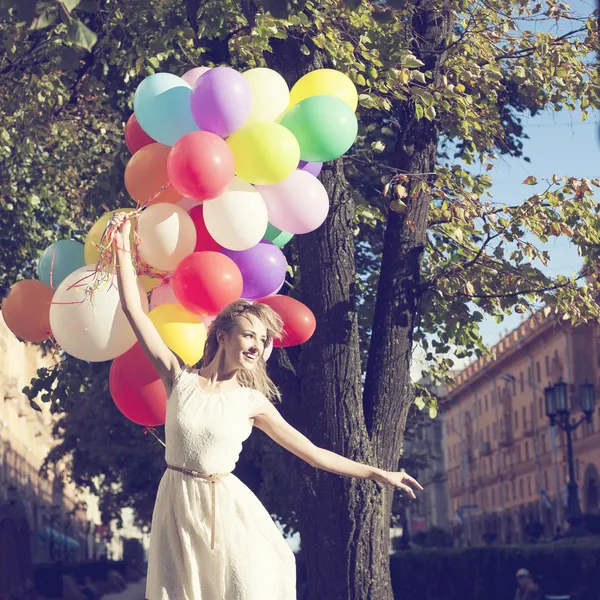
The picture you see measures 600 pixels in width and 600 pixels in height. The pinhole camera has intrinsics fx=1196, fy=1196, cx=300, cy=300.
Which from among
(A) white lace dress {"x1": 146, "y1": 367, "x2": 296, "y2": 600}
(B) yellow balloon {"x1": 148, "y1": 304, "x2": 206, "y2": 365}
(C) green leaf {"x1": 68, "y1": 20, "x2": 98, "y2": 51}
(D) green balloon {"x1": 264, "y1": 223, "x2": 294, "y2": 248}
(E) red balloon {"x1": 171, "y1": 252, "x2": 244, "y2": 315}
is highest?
(C) green leaf {"x1": 68, "y1": 20, "x2": 98, "y2": 51}

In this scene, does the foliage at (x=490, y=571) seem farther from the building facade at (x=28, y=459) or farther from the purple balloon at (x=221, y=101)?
the building facade at (x=28, y=459)

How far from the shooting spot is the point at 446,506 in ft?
389

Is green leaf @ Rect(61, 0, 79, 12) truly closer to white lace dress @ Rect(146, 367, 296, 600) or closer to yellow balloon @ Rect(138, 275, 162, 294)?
white lace dress @ Rect(146, 367, 296, 600)

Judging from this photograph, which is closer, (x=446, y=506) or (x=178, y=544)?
(x=178, y=544)

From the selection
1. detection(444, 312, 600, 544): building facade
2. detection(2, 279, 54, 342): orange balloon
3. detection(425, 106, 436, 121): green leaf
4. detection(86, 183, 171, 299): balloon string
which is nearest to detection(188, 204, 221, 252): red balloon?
detection(86, 183, 171, 299): balloon string

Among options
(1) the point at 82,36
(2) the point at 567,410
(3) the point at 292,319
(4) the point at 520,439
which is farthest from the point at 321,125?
(4) the point at 520,439

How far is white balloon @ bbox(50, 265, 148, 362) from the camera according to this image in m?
6.30

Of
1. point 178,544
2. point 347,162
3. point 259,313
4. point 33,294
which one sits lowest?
point 178,544

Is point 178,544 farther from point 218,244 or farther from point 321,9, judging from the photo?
point 321,9

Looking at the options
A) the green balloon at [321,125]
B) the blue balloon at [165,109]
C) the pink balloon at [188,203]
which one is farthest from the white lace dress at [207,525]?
the green balloon at [321,125]

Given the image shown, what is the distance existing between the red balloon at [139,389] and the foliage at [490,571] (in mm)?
13485

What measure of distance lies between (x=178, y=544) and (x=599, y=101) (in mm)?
7348

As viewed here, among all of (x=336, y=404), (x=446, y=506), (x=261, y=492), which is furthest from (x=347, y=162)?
(x=446, y=506)

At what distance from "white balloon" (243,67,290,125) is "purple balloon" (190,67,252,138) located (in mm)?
165
